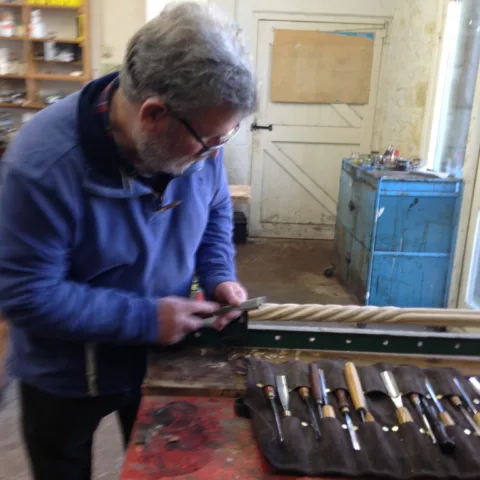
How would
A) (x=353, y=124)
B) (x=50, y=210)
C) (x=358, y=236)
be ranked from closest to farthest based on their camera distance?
(x=50, y=210), (x=358, y=236), (x=353, y=124)

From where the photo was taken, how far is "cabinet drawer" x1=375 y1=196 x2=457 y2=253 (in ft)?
10.5

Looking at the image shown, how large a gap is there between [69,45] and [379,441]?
14.0ft

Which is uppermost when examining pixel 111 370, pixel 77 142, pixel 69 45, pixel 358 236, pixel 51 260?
pixel 69 45

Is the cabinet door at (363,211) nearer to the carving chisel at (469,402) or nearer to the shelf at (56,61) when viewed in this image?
the carving chisel at (469,402)

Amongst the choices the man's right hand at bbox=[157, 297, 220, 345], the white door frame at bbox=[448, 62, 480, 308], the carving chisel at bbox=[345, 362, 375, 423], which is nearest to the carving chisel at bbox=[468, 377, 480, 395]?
the carving chisel at bbox=[345, 362, 375, 423]

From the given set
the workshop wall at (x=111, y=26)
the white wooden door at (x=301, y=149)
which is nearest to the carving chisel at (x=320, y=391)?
the workshop wall at (x=111, y=26)

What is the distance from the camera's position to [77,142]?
92 centimetres

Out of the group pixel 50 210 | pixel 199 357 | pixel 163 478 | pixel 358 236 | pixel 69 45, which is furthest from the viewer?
pixel 69 45

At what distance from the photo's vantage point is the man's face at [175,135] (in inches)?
34.0

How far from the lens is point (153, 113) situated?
86cm

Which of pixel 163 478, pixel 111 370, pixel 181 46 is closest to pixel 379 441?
pixel 163 478

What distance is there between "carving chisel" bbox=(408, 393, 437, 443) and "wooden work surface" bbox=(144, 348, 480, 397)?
0.54ft

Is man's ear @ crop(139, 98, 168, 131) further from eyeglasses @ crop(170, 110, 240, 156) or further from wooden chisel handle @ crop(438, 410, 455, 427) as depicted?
wooden chisel handle @ crop(438, 410, 455, 427)

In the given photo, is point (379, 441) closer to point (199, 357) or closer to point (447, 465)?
point (447, 465)
